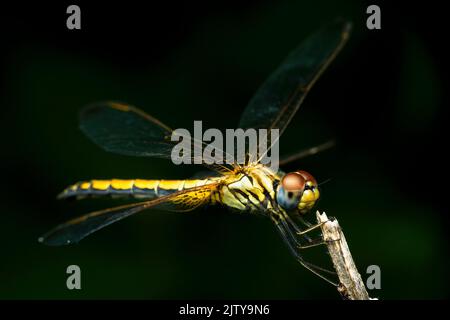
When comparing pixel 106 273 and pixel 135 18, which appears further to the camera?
pixel 135 18

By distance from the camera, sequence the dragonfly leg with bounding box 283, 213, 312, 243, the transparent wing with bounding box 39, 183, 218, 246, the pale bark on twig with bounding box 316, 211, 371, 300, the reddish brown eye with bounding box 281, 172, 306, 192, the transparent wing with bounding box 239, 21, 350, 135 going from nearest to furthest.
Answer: the pale bark on twig with bounding box 316, 211, 371, 300 → the transparent wing with bounding box 39, 183, 218, 246 → the reddish brown eye with bounding box 281, 172, 306, 192 → the dragonfly leg with bounding box 283, 213, 312, 243 → the transparent wing with bounding box 239, 21, 350, 135

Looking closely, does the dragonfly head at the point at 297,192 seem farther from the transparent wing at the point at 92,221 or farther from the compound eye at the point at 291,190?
the transparent wing at the point at 92,221

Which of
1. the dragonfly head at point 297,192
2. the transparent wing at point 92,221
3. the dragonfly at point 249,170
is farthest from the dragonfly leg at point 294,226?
the transparent wing at point 92,221

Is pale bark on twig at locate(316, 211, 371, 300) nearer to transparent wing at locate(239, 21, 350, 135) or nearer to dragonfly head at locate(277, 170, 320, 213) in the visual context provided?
dragonfly head at locate(277, 170, 320, 213)

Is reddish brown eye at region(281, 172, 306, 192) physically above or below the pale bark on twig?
above

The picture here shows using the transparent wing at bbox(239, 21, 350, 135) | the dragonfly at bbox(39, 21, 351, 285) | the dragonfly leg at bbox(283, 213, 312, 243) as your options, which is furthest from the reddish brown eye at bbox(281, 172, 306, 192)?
the transparent wing at bbox(239, 21, 350, 135)
